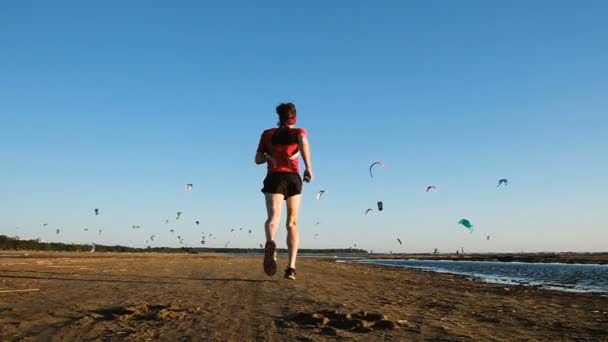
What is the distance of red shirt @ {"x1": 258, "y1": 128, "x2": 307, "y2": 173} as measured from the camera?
7.41 meters

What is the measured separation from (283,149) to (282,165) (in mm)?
249

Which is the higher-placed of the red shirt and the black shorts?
the red shirt

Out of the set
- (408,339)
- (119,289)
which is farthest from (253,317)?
(119,289)

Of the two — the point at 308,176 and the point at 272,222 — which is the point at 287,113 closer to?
the point at 308,176

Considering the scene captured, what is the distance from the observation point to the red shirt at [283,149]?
24.3 ft

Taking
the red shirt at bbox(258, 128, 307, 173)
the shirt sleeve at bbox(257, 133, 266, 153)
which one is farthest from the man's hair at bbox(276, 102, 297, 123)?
the shirt sleeve at bbox(257, 133, 266, 153)

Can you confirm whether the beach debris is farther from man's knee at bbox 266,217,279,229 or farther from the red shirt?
the red shirt

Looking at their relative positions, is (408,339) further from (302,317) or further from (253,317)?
(253,317)

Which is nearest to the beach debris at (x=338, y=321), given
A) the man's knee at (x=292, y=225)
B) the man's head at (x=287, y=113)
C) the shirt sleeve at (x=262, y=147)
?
the man's knee at (x=292, y=225)

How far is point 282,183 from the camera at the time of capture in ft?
24.1

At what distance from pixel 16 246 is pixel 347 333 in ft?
221

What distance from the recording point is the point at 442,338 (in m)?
3.66

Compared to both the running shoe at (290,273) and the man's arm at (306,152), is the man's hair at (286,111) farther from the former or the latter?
the running shoe at (290,273)

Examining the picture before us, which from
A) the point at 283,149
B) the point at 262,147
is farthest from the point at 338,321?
the point at 262,147
